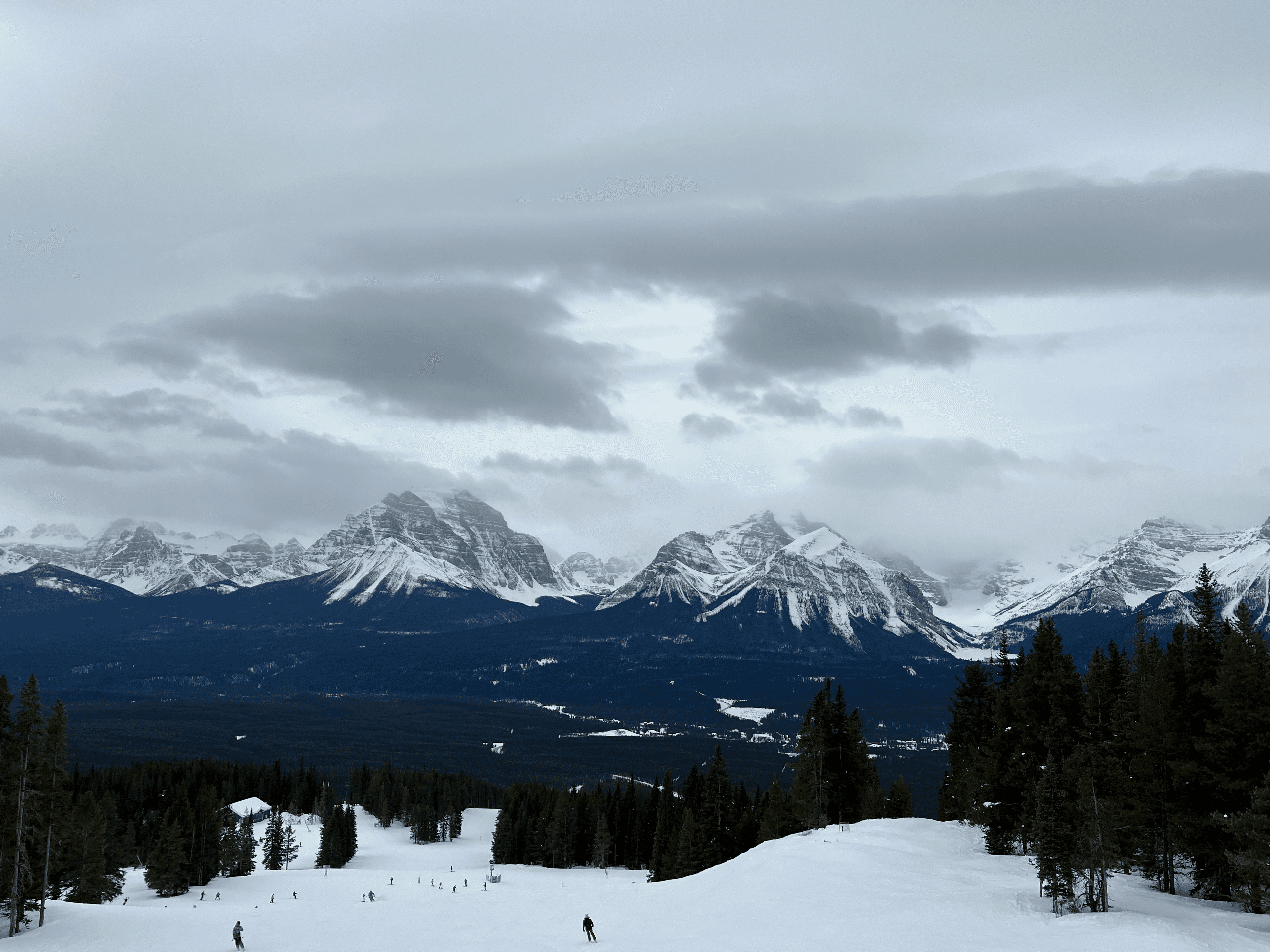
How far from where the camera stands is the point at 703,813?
102 m

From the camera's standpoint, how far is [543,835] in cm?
14500

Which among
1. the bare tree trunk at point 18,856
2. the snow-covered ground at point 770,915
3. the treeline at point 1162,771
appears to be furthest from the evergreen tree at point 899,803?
the bare tree trunk at point 18,856

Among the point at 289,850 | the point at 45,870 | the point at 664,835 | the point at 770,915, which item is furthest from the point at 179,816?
the point at 770,915

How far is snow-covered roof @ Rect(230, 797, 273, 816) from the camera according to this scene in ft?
573

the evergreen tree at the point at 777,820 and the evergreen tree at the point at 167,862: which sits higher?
the evergreen tree at the point at 777,820

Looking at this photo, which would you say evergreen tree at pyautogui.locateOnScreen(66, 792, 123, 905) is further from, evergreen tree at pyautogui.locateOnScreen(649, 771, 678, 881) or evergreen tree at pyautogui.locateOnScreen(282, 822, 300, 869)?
evergreen tree at pyautogui.locateOnScreen(649, 771, 678, 881)

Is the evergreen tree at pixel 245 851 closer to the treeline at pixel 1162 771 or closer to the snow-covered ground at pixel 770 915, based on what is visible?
the snow-covered ground at pixel 770 915

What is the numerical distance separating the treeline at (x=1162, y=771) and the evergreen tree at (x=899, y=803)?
1498 inches

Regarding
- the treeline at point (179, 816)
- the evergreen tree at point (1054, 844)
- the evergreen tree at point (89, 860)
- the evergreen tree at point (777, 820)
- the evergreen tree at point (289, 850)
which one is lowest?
the evergreen tree at point (289, 850)

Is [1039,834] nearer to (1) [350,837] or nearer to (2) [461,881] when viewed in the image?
(2) [461,881]

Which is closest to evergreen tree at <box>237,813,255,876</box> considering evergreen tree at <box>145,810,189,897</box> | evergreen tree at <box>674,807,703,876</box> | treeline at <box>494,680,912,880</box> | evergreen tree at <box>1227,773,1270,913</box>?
evergreen tree at <box>145,810,189,897</box>

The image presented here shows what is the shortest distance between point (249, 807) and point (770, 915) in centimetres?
15259

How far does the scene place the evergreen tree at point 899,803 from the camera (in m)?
104

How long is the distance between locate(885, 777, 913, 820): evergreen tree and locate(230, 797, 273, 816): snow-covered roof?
Answer: 386 ft
